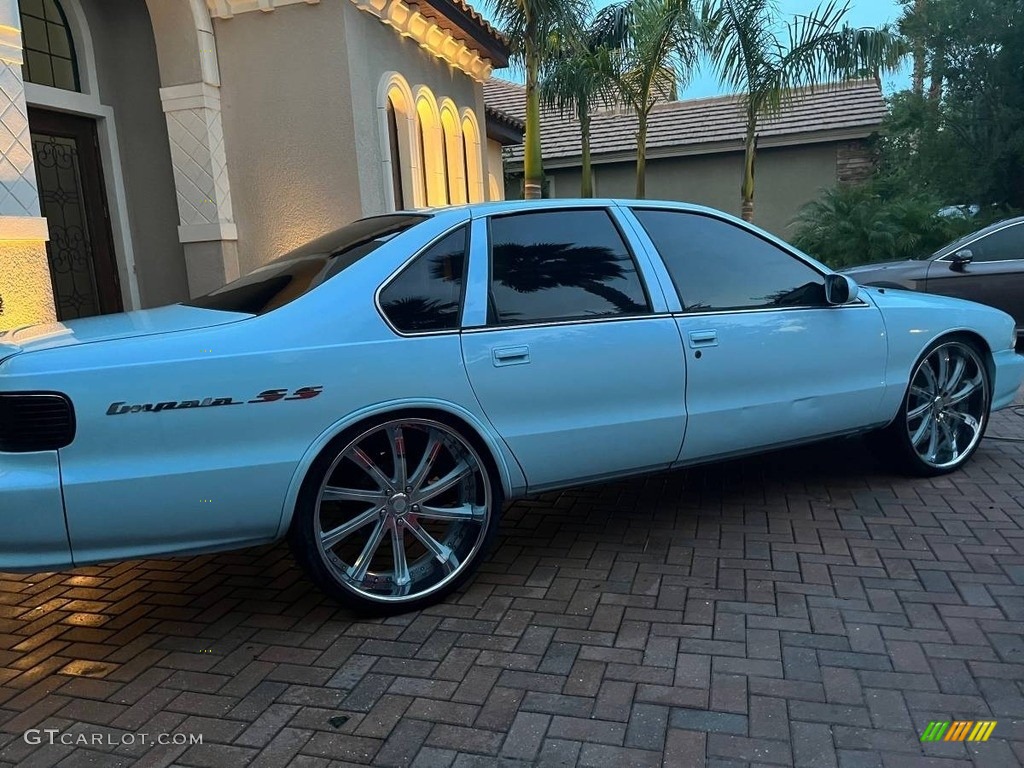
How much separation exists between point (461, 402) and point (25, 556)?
1.57 meters

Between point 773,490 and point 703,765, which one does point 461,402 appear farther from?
point 773,490

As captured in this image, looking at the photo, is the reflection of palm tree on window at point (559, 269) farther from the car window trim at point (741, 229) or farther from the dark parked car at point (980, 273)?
the dark parked car at point (980, 273)

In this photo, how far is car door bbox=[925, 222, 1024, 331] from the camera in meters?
8.35

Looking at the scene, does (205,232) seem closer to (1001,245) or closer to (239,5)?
(239,5)

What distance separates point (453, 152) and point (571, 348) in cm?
795

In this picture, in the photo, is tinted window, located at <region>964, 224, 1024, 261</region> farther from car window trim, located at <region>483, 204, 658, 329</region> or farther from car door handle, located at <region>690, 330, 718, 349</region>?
car window trim, located at <region>483, 204, 658, 329</region>

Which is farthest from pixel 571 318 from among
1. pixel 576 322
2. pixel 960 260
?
pixel 960 260

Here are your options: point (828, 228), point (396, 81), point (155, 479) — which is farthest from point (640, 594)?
point (828, 228)

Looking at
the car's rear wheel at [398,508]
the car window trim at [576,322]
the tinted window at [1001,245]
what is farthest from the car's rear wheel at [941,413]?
the tinted window at [1001,245]

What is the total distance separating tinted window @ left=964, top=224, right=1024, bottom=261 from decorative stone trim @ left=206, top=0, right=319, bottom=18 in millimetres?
7198

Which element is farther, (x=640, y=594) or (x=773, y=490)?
(x=773, y=490)

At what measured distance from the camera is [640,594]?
10.9 feet

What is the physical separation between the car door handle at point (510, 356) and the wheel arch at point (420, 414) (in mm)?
251

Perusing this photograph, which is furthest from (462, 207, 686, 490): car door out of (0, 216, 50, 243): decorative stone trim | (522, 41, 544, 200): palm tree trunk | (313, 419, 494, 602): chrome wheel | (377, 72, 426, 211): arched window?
(522, 41, 544, 200): palm tree trunk
